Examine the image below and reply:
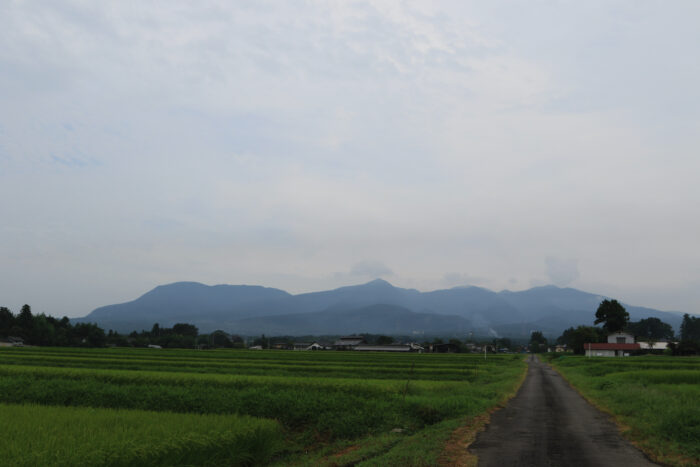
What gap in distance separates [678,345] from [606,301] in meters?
22.6

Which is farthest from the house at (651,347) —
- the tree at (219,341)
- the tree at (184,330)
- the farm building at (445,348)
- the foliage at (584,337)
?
the tree at (184,330)

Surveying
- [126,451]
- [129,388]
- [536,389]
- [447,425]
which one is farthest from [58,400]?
[536,389]

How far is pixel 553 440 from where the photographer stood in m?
15.2

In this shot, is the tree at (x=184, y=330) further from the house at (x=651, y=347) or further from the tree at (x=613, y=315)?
the house at (x=651, y=347)

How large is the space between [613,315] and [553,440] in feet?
387

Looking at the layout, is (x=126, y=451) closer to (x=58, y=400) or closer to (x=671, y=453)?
(x=671, y=453)

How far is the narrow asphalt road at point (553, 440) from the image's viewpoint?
41.8ft

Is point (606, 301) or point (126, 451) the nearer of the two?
point (126, 451)

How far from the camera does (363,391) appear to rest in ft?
79.2

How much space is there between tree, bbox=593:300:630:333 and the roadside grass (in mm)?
121228

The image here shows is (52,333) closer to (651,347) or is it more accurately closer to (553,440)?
(553,440)

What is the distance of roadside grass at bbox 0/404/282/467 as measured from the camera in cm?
1017

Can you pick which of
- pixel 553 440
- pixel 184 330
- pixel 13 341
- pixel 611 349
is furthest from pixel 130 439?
pixel 184 330

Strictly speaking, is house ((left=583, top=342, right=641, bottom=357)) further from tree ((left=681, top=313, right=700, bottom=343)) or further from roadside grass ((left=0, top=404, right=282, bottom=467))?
tree ((left=681, top=313, right=700, bottom=343))
